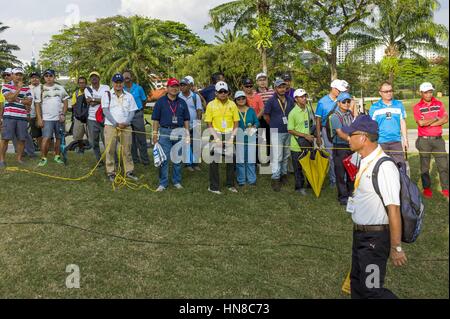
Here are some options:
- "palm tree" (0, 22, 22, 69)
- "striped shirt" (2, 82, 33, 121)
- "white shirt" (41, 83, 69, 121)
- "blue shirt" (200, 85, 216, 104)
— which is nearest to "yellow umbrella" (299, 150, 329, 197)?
"blue shirt" (200, 85, 216, 104)

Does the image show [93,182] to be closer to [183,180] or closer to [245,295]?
[183,180]

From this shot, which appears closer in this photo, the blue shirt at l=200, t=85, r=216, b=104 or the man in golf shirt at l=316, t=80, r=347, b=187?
the man in golf shirt at l=316, t=80, r=347, b=187

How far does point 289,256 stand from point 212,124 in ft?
10.4

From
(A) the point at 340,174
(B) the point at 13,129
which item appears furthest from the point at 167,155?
(B) the point at 13,129

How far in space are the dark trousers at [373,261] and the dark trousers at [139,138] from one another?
5.98 metres

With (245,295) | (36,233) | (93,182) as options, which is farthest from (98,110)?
(245,295)

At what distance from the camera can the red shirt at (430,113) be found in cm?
702

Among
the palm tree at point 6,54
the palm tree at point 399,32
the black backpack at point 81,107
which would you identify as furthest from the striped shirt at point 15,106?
the palm tree at point 6,54

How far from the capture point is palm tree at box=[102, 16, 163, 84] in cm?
4244

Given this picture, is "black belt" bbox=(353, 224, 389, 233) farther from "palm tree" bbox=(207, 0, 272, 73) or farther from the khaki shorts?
"palm tree" bbox=(207, 0, 272, 73)

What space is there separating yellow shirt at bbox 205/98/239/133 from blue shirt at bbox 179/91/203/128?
1170 mm
